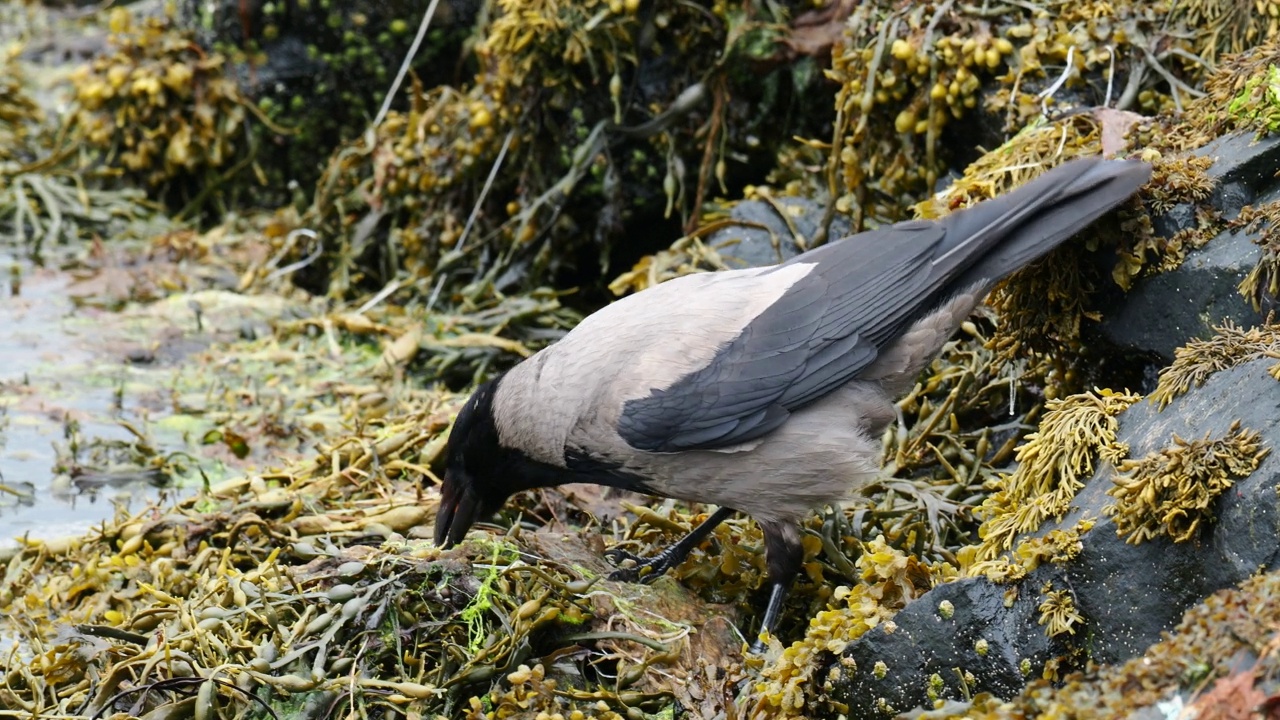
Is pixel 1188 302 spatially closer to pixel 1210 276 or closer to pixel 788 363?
pixel 1210 276

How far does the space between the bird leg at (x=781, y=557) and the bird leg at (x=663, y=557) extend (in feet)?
0.91

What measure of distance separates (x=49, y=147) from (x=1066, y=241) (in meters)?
7.48

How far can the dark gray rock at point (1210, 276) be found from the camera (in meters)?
4.00

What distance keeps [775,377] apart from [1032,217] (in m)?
0.98

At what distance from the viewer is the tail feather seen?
13.5 feet

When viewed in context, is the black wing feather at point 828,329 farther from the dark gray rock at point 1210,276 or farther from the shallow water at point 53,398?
the shallow water at point 53,398

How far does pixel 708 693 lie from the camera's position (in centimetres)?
396

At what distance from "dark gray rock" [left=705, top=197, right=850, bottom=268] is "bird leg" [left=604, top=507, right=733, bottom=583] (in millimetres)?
1694

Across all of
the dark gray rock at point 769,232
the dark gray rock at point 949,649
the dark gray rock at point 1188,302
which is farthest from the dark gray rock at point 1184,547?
the dark gray rock at point 769,232

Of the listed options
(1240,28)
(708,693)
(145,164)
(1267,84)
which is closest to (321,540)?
(708,693)

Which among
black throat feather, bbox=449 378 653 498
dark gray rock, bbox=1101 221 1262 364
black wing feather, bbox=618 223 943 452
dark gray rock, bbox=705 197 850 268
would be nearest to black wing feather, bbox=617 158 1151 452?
black wing feather, bbox=618 223 943 452

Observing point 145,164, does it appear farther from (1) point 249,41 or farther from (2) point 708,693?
(2) point 708,693

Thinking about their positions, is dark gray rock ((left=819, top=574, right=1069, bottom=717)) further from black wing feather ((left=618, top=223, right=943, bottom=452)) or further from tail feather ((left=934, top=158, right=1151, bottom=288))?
tail feather ((left=934, top=158, right=1151, bottom=288))

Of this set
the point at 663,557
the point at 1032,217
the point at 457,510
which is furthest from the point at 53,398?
the point at 1032,217
